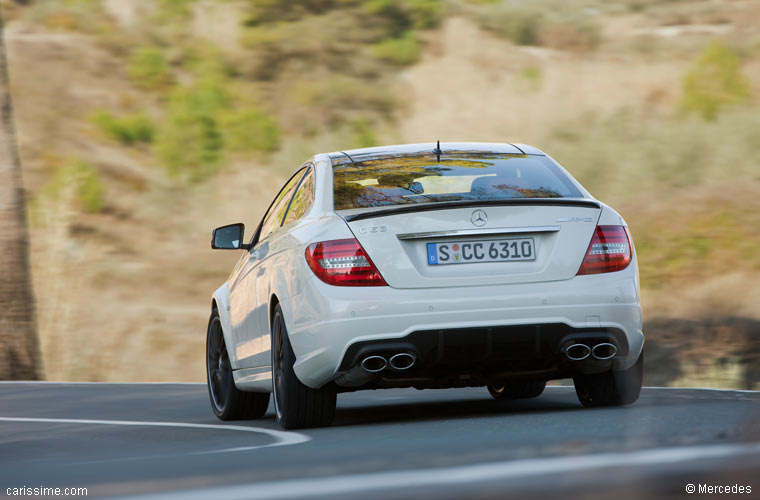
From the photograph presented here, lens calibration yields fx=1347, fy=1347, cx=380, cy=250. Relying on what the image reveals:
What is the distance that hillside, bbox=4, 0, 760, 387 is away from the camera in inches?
974

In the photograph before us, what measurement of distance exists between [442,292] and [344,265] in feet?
1.75

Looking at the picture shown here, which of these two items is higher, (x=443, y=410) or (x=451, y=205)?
(x=451, y=205)

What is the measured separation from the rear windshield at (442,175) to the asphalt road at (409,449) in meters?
1.23

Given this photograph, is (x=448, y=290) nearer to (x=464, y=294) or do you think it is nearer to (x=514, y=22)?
(x=464, y=294)

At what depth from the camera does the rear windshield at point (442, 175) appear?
7438 mm

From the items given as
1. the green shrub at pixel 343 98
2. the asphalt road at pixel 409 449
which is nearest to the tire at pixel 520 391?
the asphalt road at pixel 409 449

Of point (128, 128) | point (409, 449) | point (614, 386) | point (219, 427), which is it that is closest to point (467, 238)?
point (614, 386)

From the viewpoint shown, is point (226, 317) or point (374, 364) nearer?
point (374, 364)

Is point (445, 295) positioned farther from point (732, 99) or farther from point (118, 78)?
point (118, 78)

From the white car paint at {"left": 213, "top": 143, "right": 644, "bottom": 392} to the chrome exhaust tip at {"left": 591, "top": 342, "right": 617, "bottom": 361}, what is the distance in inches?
4.9

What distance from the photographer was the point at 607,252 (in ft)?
23.8

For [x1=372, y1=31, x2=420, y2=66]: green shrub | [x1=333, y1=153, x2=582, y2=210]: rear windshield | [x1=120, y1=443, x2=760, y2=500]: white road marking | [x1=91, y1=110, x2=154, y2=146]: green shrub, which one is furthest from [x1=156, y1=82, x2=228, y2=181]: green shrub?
[x1=120, y1=443, x2=760, y2=500]: white road marking

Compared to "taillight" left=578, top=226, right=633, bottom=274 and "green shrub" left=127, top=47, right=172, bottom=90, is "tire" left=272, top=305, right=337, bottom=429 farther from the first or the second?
"green shrub" left=127, top=47, right=172, bottom=90

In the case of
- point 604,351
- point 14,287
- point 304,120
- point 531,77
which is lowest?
point 304,120
